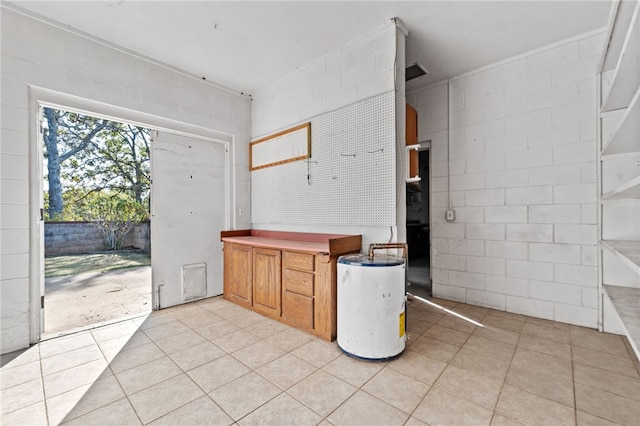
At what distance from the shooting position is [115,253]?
677cm

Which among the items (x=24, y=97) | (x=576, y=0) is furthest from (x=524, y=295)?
(x=24, y=97)

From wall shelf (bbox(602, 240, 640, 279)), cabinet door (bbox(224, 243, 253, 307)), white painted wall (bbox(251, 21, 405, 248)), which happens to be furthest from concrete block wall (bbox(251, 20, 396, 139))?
wall shelf (bbox(602, 240, 640, 279))

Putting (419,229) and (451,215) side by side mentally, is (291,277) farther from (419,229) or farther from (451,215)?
(419,229)

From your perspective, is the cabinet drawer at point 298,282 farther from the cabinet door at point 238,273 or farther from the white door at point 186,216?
the white door at point 186,216

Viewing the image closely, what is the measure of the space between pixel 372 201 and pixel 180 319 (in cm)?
245

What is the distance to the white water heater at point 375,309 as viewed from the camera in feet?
6.64

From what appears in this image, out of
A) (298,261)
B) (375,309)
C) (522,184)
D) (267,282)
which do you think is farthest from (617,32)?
(267,282)

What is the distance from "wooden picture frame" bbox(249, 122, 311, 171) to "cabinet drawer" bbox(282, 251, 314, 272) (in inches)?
48.4

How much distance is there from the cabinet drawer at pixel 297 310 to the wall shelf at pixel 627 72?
2.71 m

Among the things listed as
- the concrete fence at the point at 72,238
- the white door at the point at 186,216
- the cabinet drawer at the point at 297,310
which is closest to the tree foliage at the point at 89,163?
the concrete fence at the point at 72,238

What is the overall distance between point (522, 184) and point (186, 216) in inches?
161

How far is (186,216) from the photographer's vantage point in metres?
3.44

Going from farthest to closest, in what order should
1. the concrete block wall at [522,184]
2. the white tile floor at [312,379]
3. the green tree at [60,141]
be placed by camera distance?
the green tree at [60,141]
the concrete block wall at [522,184]
the white tile floor at [312,379]

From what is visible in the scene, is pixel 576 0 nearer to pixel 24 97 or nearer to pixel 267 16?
pixel 267 16
